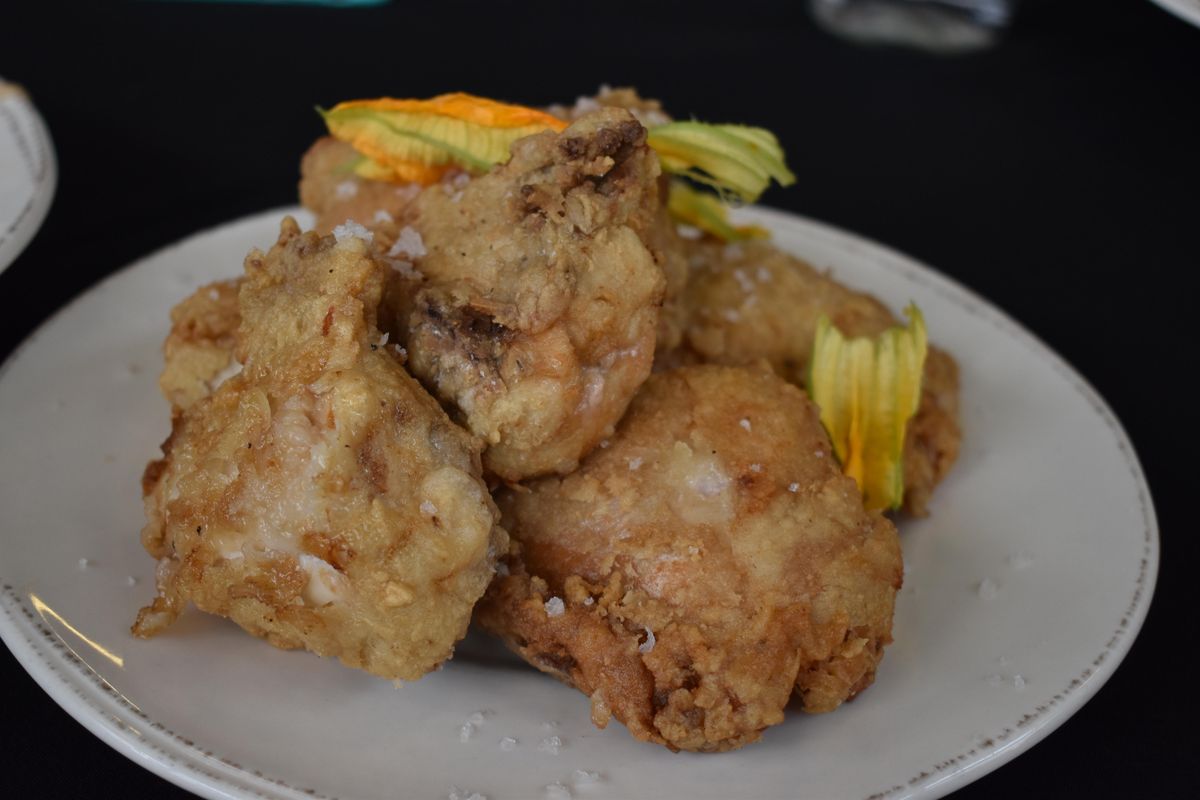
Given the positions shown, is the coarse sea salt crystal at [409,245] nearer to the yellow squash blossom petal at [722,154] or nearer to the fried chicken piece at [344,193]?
the fried chicken piece at [344,193]

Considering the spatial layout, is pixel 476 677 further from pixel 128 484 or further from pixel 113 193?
pixel 113 193

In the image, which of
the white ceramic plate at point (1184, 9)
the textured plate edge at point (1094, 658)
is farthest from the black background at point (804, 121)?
the white ceramic plate at point (1184, 9)

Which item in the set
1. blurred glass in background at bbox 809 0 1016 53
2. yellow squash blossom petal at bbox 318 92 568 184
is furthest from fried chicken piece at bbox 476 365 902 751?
blurred glass in background at bbox 809 0 1016 53

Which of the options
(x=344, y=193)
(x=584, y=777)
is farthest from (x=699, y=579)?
(x=344, y=193)

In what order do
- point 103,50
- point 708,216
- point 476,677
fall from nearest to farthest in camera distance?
point 476,677
point 708,216
point 103,50

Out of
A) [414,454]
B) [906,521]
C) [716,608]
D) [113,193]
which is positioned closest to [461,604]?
[414,454]

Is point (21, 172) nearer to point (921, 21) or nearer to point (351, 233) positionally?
point (351, 233)

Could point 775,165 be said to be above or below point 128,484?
above
